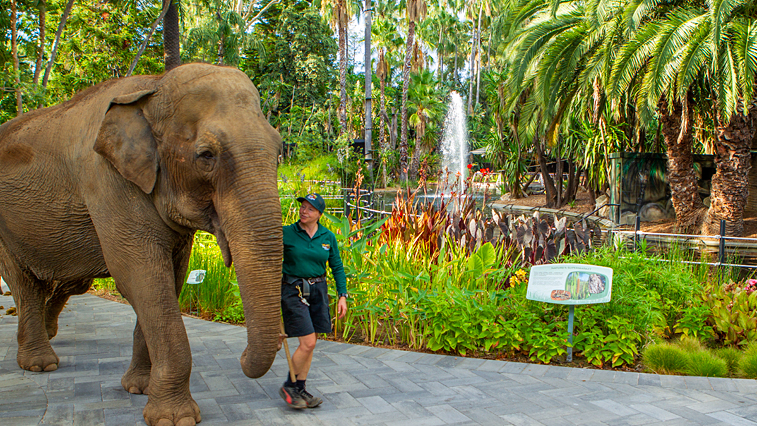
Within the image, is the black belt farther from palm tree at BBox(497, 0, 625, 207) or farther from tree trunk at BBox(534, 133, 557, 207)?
tree trunk at BBox(534, 133, 557, 207)

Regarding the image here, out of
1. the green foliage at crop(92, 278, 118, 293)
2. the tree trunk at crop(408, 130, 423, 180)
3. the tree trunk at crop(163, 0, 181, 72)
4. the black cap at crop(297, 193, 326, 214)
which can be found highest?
the tree trunk at crop(163, 0, 181, 72)

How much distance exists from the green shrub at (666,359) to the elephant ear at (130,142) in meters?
3.99

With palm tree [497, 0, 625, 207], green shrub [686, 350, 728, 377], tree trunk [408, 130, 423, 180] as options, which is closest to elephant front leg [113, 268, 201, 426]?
green shrub [686, 350, 728, 377]

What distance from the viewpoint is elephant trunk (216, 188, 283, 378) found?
2.89 m

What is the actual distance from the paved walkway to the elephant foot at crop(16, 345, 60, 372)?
0.21ft

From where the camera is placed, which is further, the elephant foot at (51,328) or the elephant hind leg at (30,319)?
the elephant foot at (51,328)

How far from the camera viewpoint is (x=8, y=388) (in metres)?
4.09

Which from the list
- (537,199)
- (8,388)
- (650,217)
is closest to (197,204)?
(8,388)

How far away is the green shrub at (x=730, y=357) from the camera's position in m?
4.64

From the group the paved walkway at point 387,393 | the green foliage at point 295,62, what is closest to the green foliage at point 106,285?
the paved walkway at point 387,393

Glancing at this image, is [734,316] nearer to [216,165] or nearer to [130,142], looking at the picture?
[216,165]

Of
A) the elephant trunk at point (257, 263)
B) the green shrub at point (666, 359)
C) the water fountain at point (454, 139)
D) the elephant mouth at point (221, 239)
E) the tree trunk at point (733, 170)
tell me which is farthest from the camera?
the water fountain at point (454, 139)

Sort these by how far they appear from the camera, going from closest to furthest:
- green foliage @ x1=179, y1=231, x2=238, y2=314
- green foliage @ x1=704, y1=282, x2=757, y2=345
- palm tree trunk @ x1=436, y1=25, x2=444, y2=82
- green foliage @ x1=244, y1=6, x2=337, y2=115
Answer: green foliage @ x1=704, y1=282, x2=757, y2=345 < green foliage @ x1=179, y1=231, x2=238, y2=314 < green foliage @ x1=244, y1=6, x2=337, y2=115 < palm tree trunk @ x1=436, y1=25, x2=444, y2=82

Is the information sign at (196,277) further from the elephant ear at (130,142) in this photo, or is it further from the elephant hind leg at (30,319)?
the elephant ear at (130,142)
